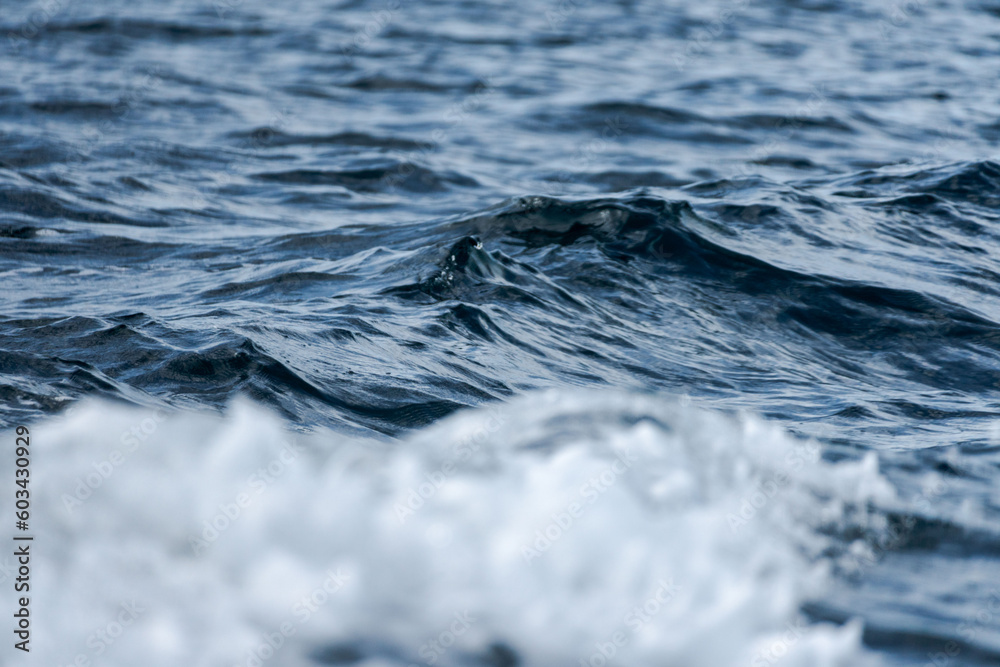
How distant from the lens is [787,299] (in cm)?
589

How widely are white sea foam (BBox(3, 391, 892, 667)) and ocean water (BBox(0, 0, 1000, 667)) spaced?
0.04 ft

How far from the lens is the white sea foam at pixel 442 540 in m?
2.83

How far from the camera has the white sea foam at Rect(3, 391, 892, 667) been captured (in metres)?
2.83

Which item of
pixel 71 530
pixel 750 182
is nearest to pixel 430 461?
pixel 71 530

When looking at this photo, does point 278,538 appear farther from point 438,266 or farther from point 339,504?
point 438,266

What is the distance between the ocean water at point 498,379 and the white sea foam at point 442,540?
1cm

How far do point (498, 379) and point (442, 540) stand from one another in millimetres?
1478

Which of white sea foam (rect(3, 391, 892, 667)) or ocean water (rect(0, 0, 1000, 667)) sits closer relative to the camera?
white sea foam (rect(3, 391, 892, 667))

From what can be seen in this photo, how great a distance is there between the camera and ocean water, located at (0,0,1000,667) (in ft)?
9.67

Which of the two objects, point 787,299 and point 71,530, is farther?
point 787,299

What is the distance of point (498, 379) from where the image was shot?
15.0 feet

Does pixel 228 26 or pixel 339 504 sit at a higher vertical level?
pixel 228 26

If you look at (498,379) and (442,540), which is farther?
(498,379)

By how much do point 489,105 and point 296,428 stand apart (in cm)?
815
